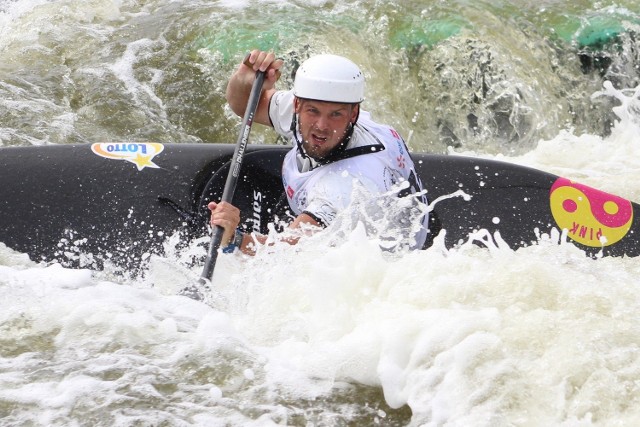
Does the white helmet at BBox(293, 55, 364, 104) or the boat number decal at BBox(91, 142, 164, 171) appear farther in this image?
the boat number decal at BBox(91, 142, 164, 171)

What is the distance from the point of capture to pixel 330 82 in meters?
3.66

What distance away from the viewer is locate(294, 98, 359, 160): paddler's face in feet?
12.1

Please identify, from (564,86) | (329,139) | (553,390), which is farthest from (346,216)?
(564,86)

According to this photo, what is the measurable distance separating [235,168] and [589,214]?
1.68m

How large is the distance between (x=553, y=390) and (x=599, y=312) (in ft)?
1.54

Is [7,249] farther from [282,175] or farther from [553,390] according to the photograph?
[553,390]

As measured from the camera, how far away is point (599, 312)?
9.86ft

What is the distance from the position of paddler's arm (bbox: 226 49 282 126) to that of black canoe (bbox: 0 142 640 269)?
21 centimetres

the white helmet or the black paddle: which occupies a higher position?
the white helmet

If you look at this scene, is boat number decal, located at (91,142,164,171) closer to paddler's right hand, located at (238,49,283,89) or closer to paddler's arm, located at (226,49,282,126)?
paddler's arm, located at (226,49,282,126)

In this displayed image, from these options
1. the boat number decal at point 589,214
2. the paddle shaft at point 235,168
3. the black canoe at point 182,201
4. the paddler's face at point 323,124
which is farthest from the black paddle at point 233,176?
the boat number decal at point 589,214

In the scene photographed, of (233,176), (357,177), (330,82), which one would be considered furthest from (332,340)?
(233,176)

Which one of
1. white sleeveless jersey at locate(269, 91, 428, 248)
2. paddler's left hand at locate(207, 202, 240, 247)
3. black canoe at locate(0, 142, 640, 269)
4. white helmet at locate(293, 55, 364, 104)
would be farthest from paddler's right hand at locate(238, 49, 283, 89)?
paddler's left hand at locate(207, 202, 240, 247)

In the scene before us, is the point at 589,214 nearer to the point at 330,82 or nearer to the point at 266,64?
the point at 330,82
